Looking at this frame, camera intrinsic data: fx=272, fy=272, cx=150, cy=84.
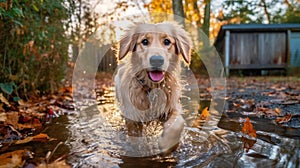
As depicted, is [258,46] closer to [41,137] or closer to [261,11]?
[261,11]

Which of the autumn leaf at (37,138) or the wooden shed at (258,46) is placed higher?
the wooden shed at (258,46)

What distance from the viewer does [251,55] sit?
13.5m

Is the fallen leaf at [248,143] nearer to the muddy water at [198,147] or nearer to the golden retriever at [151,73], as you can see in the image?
the muddy water at [198,147]

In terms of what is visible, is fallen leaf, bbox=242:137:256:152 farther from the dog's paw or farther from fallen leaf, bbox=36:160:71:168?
fallen leaf, bbox=36:160:71:168

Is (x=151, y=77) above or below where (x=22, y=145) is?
above

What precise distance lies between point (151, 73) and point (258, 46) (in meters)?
12.6

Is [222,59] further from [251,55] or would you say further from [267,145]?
[267,145]

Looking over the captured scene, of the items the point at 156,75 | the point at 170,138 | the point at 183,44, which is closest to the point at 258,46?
the point at 183,44

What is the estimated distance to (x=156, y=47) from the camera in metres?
2.36

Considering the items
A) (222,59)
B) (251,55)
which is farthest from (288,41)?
(222,59)

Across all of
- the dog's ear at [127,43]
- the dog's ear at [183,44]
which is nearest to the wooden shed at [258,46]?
the dog's ear at [183,44]

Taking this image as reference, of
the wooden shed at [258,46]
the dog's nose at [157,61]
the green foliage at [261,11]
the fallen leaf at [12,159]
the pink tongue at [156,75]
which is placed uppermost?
the green foliage at [261,11]

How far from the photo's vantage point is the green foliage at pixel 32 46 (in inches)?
132

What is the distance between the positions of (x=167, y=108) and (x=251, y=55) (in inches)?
480
